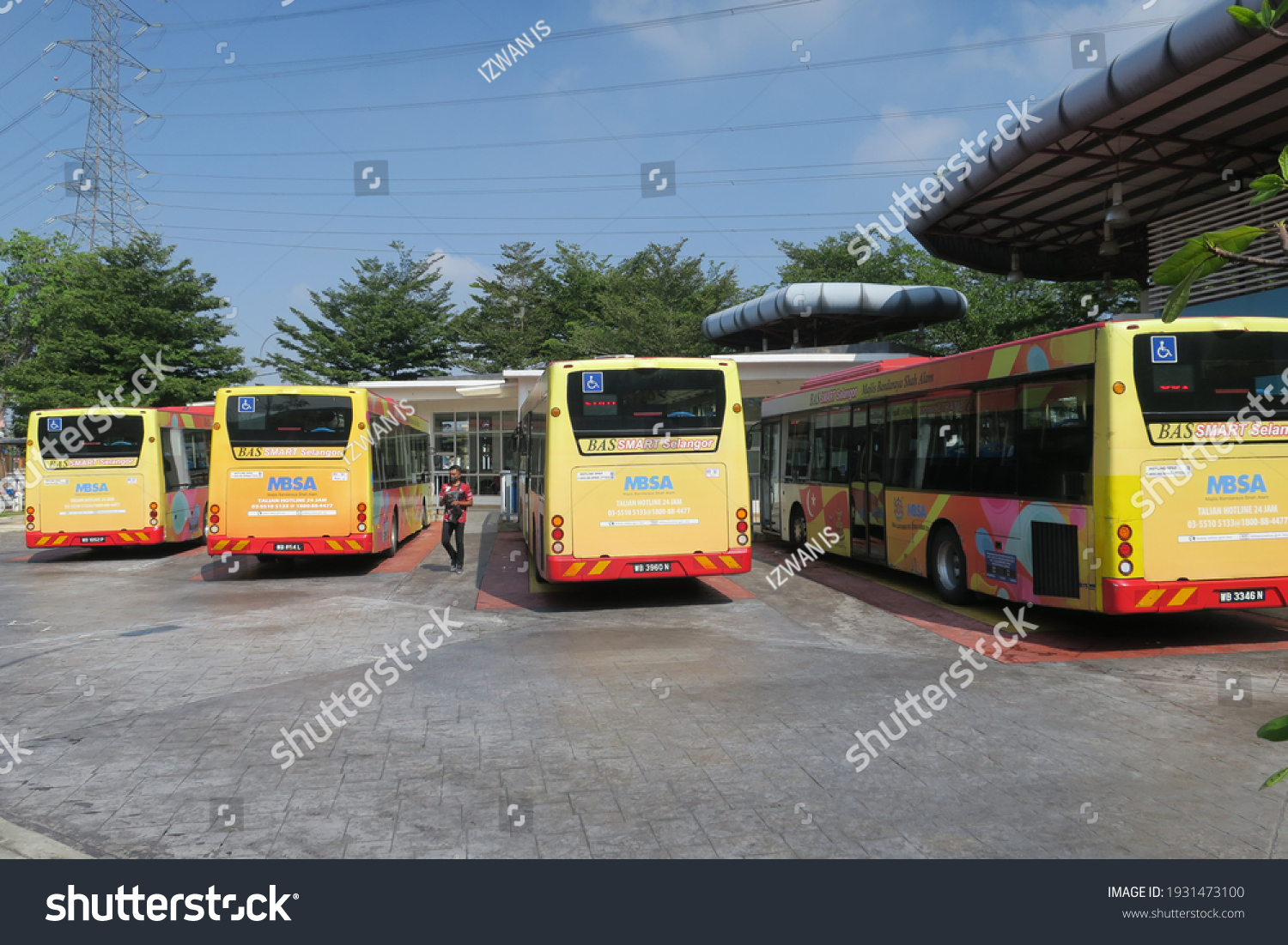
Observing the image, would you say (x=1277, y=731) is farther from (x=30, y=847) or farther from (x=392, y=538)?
(x=392, y=538)

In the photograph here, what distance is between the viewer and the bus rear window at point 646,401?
39.5ft

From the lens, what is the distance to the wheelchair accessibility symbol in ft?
29.3

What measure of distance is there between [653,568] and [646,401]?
2072 mm

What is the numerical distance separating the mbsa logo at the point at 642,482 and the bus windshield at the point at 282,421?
6.04 meters

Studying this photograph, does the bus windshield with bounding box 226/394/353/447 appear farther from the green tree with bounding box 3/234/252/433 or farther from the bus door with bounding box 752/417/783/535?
the green tree with bounding box 3/234/252/433

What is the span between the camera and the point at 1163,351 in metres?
8.97

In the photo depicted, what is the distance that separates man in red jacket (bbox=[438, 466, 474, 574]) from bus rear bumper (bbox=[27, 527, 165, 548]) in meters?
6.90

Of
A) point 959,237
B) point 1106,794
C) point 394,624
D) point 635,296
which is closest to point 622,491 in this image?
point 394,624

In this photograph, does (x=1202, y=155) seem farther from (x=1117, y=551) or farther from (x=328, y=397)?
(x=328, y=397)

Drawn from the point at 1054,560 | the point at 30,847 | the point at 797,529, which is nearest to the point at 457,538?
the point at 797,529

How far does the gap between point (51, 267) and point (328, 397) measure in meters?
50.9

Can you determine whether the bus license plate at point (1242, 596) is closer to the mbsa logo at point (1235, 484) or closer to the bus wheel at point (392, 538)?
the mbsa logo at point (1235, 484)

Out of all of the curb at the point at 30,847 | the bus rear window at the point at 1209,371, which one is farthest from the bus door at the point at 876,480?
the curb at the point at 30,847

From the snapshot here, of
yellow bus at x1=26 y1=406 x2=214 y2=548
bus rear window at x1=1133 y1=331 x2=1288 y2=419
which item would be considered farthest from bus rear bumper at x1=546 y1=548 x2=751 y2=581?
yellow bus at x1=26 y1=406 x2=214 y2=548
